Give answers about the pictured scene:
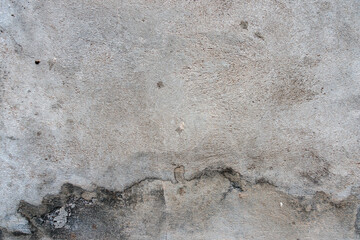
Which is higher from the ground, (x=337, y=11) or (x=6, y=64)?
(x=337, y=11)

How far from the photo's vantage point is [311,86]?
2395mm

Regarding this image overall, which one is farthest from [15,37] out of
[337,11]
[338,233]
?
[338,233]

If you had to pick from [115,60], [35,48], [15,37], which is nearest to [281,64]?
[115,60]

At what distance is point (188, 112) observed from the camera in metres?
2.38

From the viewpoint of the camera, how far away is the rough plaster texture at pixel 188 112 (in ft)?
7.70

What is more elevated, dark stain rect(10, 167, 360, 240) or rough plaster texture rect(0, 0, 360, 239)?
rough plaster texture rect(0, 0, 360, 239)

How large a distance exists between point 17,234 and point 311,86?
10.0 feet

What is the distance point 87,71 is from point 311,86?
206cm

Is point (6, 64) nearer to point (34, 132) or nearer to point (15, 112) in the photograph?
point (15, 112)

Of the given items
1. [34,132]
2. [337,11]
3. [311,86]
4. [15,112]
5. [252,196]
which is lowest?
[252,196]

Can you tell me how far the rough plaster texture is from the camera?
235 cm

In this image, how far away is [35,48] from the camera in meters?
2.33

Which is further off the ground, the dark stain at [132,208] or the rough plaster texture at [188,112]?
the rough plaster texture at [188,112]

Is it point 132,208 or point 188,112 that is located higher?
point 188,112
